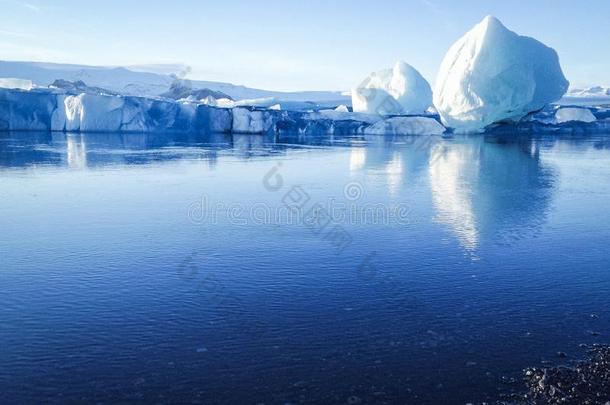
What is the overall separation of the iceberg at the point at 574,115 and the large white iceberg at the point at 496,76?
18102 mm

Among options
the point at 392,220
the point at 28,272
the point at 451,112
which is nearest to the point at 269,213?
the point at 392,220

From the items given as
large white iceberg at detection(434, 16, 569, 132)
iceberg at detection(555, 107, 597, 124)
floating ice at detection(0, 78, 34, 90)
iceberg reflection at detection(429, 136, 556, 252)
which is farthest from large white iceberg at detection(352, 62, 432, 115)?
floating ice at detection(0, 78, 34, 90)

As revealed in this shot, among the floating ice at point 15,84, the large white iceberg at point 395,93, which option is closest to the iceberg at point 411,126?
the large white iceberg at point 395,93

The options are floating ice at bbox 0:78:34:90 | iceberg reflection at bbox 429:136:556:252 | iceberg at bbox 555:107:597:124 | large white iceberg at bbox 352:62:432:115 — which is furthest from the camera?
iceberg at bbox 555:107:597:124

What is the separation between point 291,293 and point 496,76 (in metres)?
32.3

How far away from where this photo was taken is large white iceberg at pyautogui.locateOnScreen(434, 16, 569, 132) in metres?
34.1

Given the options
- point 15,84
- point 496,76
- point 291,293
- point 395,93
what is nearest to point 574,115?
point 395,93

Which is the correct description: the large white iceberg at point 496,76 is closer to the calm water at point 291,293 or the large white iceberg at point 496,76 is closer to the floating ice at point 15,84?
the calm water at point 291,293

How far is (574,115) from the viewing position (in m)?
54.6

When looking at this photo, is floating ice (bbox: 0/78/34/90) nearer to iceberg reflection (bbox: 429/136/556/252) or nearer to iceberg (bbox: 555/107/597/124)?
iceberg reflection (bbox: 429/136/556/252)

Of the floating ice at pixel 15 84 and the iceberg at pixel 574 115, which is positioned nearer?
the floating ice at pixel 15 84

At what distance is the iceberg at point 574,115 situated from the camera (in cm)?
5403

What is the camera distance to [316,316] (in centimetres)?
557

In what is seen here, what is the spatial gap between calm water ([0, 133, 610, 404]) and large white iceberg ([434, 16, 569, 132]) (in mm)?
23562
